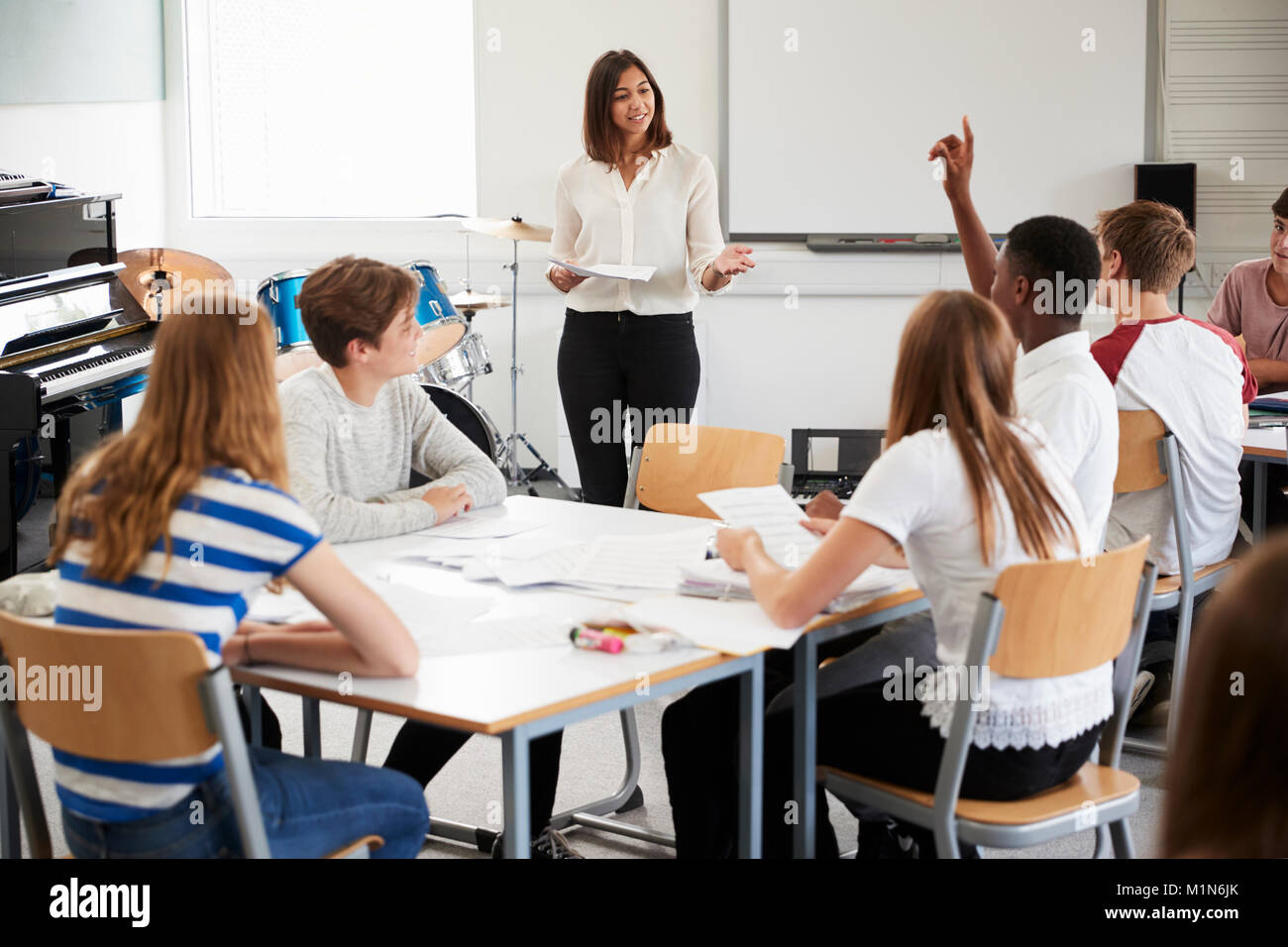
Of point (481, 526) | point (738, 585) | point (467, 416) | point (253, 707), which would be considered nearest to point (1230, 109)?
point (467, 416)

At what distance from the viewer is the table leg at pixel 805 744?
6.56 feet

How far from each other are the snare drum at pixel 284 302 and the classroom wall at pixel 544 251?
187 centimetres

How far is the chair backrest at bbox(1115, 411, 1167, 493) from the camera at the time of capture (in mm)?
2877

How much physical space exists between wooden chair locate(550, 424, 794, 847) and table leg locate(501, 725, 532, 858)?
3.95ft

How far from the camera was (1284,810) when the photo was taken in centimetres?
83

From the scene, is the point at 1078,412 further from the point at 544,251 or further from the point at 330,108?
the point at 330,108

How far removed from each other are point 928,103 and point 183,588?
465 centimetres

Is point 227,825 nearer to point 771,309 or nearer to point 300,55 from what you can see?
point 771,309

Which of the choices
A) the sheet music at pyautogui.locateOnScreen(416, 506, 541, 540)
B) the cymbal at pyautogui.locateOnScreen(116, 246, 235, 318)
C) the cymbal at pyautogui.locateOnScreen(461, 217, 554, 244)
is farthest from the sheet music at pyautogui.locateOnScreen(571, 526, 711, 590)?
the cymbal at pyautogui.locateOnScreen(116, 246, 235, 318)

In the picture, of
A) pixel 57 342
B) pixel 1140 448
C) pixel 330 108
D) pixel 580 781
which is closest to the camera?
pixel 1140 448

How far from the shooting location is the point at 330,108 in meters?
5.95

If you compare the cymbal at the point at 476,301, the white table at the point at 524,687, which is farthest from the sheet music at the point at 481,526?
the cymbal at the point at 476,301

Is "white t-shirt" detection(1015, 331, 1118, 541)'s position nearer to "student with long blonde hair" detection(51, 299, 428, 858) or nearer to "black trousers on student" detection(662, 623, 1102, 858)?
"black trousers on student" detection(662, 623, 1102, 858)
